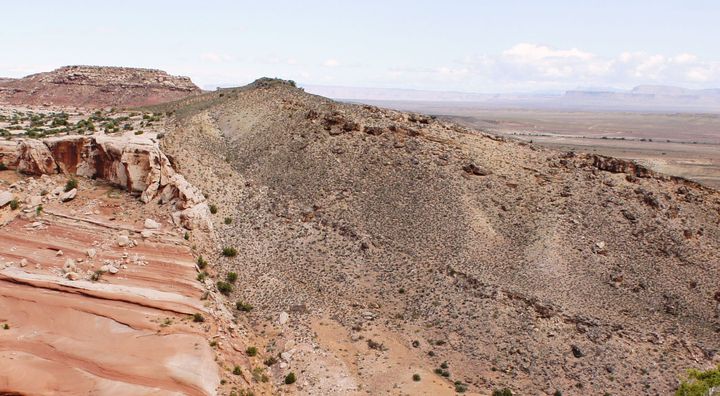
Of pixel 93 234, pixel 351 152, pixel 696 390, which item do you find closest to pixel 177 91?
pixel 351 152

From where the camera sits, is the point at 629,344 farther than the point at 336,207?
No

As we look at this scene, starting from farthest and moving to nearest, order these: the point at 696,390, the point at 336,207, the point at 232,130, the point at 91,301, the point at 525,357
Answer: the point at 232,130 → the point at 336,207 → the point at 525,357 → the point at 91,301 → the point at 696,390

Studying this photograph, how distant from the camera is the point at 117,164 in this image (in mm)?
39438


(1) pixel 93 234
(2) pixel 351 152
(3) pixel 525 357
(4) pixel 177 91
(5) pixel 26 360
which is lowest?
(3) pixel 525 357

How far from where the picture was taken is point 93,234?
34469 millimetres

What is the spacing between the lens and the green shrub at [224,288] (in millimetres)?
34750

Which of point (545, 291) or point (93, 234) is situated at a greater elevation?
point (93, 234)

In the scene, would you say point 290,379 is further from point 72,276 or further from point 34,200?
point 34,200

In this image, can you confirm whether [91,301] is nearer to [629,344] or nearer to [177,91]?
[629,344]

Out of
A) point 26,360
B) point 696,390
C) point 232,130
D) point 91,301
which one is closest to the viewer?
point 696,390

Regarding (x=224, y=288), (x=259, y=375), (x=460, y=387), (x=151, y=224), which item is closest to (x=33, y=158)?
(x=151, y=224)

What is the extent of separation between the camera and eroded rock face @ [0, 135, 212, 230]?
3831cm

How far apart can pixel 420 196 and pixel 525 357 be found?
1478cm

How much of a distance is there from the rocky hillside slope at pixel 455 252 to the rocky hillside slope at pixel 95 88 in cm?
4108
